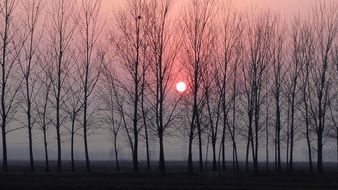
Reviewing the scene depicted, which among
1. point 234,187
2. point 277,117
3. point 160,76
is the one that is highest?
point 160,76

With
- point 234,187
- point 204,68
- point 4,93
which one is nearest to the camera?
point 234,187

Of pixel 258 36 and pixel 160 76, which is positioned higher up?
pixel 258 36

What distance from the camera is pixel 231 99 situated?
49.4 metres

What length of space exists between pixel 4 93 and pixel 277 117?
69.0ft

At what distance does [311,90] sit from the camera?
157ft

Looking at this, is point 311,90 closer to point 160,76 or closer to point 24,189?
point 160,76

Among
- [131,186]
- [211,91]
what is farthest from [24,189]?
[211,91]

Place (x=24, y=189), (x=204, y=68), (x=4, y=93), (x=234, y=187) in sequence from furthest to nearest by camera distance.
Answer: (x=204, y=68), (x=4, y=93), (x=234, y=187), (x=24, y=189)

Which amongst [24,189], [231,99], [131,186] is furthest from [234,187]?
[231,99]

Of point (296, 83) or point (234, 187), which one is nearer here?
point (234, 187)

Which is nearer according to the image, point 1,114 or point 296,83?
point 1,114

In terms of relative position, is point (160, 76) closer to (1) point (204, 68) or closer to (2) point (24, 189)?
(1) point (204, 68)

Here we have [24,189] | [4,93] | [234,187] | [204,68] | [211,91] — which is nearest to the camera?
→ [24,189]

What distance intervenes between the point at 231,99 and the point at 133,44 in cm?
1017
